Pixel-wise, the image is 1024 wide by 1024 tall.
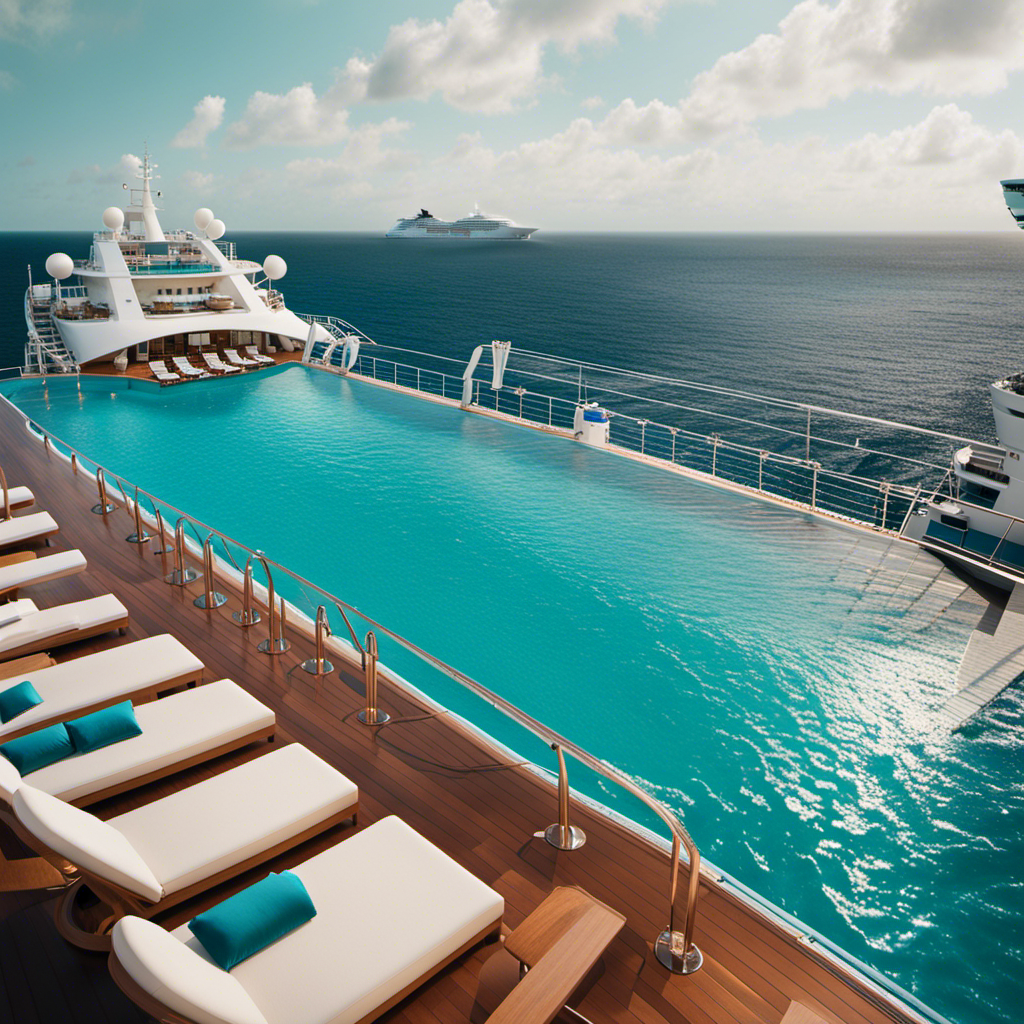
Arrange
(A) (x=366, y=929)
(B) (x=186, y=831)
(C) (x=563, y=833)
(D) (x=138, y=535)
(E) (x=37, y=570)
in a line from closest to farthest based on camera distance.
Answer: (A) (x=366, y=929)
(B) (x=186, y=831)
(C) (x=563, y=833)
(E) (x=37, y=570)
(D) (x=138, y=535)

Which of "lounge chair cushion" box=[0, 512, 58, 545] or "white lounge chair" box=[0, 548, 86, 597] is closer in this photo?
"white lounge chair" box=[0, 548, 86, 597]

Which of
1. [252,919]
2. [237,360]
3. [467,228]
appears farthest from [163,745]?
[467,228]

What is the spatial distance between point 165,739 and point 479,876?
1.71 m

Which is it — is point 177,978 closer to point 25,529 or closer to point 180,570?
point 180,570

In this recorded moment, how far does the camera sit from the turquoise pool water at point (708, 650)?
4188 mm

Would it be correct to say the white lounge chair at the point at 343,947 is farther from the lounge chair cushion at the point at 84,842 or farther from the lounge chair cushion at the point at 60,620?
the lounge chair cushion at the point at 60,620

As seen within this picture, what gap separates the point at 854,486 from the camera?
65.3ft

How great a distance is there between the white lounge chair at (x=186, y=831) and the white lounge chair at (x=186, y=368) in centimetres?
1777

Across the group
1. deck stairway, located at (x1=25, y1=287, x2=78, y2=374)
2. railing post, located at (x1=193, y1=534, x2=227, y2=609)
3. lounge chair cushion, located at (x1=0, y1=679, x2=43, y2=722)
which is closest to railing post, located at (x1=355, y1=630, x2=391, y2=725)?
lounge chair cushion, located at (x1=0, y1=679, x2=43, y2=722)

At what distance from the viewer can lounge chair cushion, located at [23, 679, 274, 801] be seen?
3252 mm

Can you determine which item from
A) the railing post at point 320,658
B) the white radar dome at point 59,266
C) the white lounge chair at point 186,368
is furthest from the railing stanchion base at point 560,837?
the white radar dome at point 59,266

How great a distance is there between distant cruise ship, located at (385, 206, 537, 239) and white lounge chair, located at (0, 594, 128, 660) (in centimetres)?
16530

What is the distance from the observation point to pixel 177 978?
6.26ft

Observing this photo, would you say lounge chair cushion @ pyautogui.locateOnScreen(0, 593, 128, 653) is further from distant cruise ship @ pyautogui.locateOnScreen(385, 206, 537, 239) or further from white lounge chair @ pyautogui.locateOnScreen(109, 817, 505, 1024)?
distant cruise ship @ pyautogui.locateOnScreen(385, 206, 537, 239)
